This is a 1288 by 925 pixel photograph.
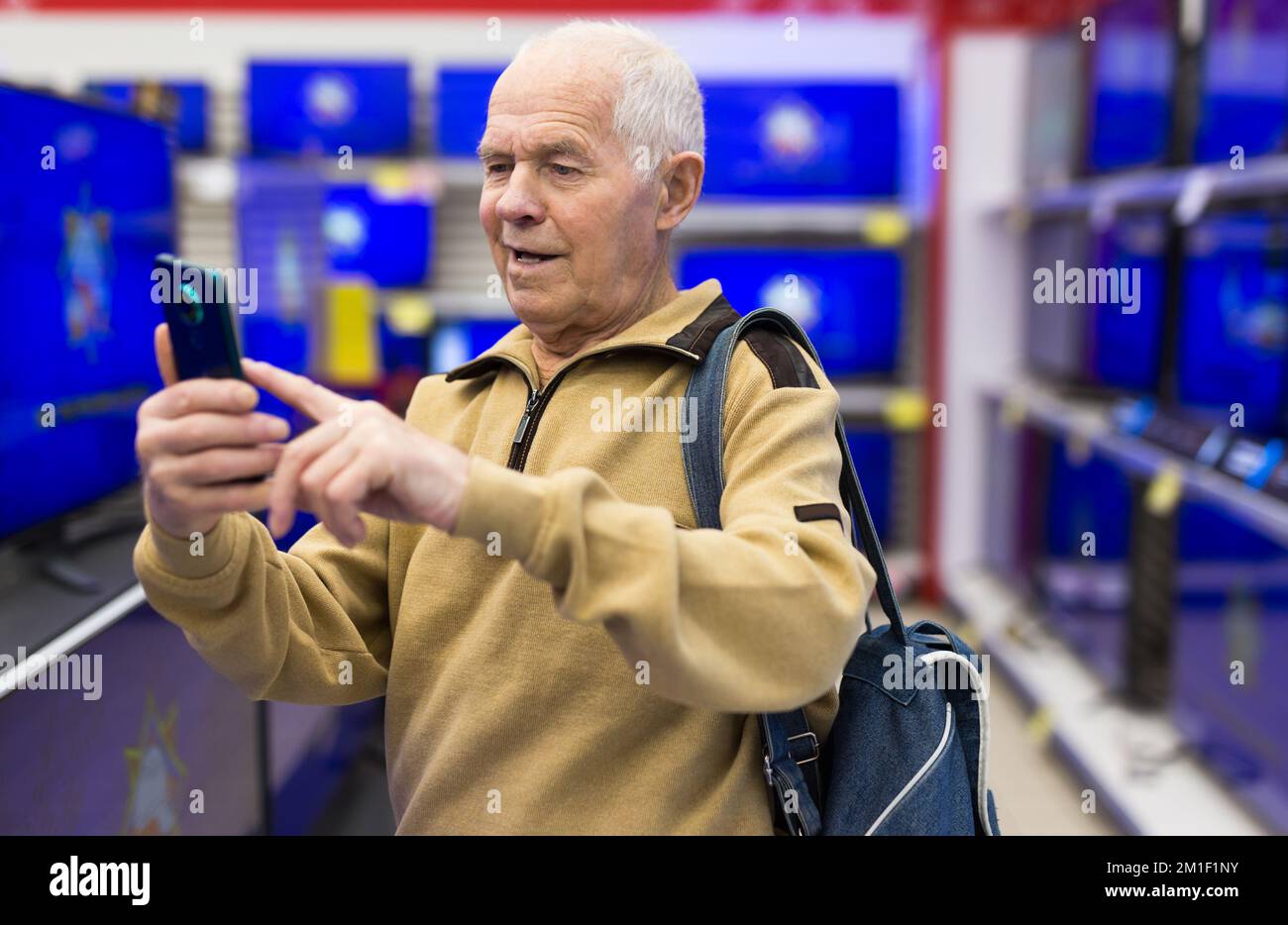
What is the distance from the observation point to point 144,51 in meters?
5.30

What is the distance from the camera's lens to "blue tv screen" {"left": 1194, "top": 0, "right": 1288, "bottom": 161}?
2.63 meters

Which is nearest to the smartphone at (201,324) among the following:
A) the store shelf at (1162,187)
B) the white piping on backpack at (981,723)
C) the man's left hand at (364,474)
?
the man's left hand at (364,474)

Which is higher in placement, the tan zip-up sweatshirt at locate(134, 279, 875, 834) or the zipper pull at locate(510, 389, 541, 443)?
the zipper pull at locate(510, 389, 541, 443)

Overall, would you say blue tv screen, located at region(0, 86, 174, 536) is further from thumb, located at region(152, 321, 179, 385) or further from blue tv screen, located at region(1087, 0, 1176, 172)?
blue tv screen, located at region(1087, 0, 1176, 172)

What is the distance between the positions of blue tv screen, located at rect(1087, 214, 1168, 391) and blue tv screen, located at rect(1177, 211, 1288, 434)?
6.5 inches

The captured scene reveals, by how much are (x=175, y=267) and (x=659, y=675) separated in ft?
1.77

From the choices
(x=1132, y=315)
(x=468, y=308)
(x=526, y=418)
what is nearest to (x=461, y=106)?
(x=468, y=308)

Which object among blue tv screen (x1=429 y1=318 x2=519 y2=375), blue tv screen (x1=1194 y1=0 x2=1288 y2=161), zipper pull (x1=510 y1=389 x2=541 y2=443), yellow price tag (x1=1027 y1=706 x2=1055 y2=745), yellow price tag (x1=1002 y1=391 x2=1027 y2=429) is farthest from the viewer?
blue tv screen (x1=429 y1=318 x2=519 y2=375)

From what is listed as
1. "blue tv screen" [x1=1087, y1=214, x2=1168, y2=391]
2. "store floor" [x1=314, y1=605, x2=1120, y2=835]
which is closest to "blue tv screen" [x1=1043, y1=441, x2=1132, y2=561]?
"blue tv screen" [x1=1087, y1=214, x2=1168, y2=391]

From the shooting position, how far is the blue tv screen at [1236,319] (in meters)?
2.65

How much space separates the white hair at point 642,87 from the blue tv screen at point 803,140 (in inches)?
133

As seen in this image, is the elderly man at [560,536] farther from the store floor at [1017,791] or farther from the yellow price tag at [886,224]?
the yellow price tag at [886,224]

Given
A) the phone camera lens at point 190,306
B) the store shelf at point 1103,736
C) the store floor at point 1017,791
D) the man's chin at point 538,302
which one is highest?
the man's chin at point 538,302

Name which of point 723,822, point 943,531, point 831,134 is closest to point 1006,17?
point 831,134
